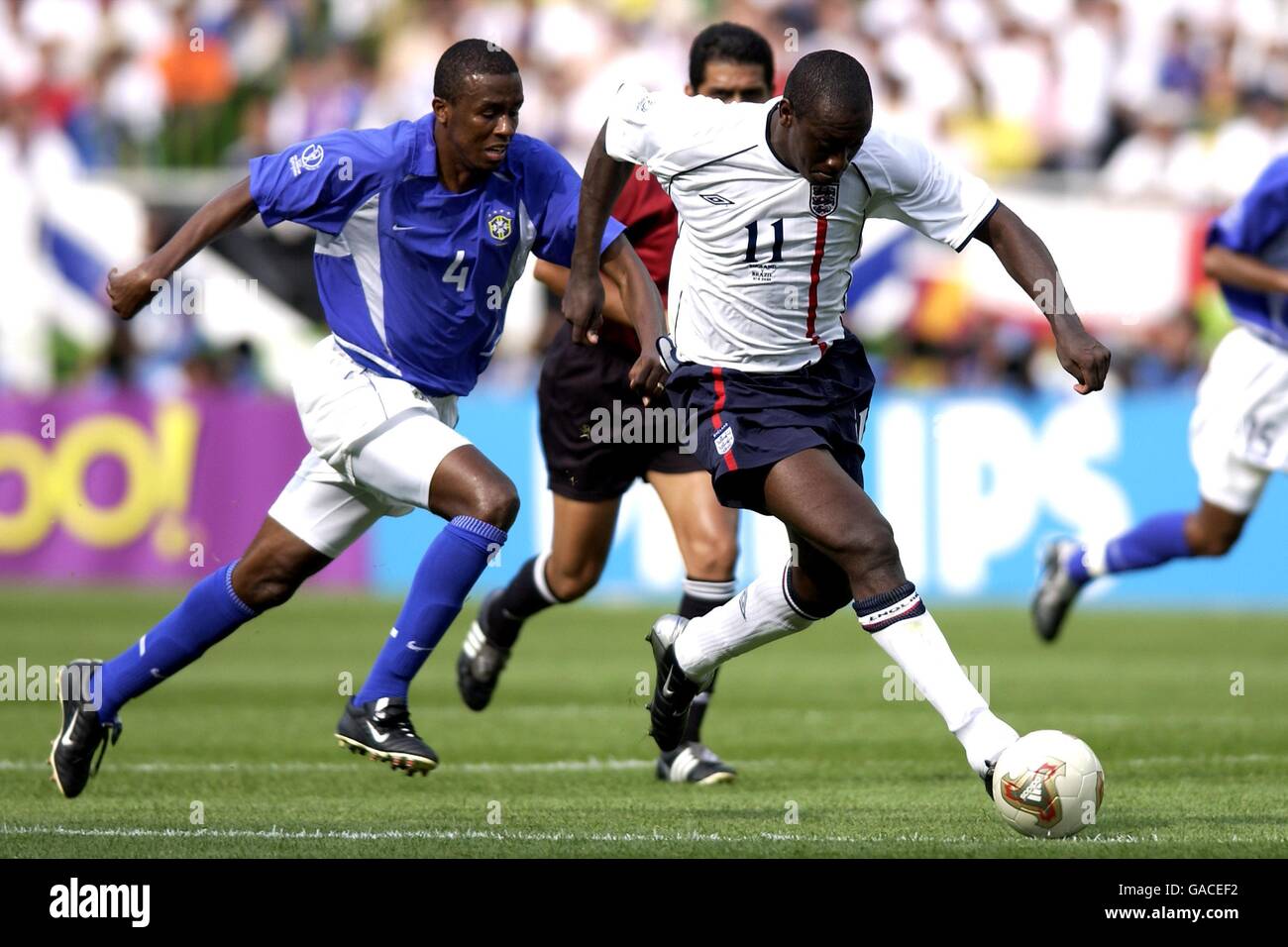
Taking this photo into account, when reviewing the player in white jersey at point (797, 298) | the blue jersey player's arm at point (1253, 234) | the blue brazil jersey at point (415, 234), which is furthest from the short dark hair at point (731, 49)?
the blue jersey player's arm at point (1253, 234)

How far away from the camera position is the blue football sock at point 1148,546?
34.7 feet

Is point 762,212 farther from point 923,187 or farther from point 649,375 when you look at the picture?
point 649,375

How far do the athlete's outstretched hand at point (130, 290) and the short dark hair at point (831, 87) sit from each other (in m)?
2.16

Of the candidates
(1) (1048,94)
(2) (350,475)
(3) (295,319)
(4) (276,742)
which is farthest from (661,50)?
(2) (350,475)

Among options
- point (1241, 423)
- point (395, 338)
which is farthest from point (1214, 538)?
point (395, 338)

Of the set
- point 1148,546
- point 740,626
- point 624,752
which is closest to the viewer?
point 740,626

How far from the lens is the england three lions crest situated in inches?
257

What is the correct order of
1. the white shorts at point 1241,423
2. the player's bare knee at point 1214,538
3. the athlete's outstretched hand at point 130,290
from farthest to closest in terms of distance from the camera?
1. the player's bare knee at point 1214,538
2. the white shorts at point 1241,423
3. the athlete's outstretched hand at point 130,290

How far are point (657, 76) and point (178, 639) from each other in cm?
1417

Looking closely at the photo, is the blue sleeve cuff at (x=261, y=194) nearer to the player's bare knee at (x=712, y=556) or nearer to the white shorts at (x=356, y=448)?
the white shorts at (x=356, y=448)

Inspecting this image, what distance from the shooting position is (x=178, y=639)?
7340mm

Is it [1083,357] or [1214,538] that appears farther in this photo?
[1214,538]

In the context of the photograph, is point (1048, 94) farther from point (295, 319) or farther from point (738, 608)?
point (738, 608)

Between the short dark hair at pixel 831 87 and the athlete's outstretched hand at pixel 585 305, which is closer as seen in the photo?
the short dark hair at pixel 831 87
